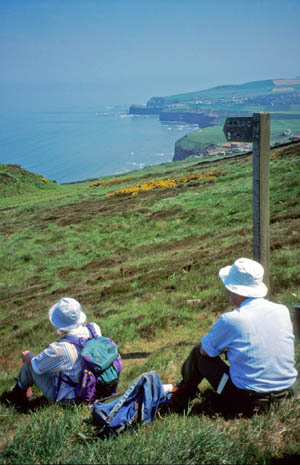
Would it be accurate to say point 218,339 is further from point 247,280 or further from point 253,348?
point 247,280

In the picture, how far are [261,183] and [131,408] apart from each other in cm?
373

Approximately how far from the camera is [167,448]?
10.9 ft

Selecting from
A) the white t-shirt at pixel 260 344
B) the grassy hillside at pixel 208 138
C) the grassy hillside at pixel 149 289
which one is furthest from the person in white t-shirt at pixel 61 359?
the grassy hillside at pixel 208 138

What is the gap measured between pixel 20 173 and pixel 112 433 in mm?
59394

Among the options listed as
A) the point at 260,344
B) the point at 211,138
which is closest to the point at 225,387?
the point at 260,344

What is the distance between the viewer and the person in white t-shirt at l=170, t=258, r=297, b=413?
12.7 ft

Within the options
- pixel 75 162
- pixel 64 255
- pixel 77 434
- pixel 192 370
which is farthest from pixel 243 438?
pixel 75 162

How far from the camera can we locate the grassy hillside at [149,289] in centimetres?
347

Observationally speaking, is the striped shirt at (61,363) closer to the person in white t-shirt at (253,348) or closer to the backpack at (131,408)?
the backpack at (131,408)

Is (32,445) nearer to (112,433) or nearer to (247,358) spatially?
(112,433)

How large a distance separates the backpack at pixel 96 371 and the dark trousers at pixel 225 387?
3.02 ft

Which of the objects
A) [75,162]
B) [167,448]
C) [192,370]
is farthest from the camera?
[75,162]

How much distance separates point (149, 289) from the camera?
11.9 m

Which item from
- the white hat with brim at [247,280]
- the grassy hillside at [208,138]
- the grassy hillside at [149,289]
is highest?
the grassy hillside at [208,138]
